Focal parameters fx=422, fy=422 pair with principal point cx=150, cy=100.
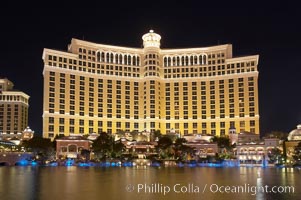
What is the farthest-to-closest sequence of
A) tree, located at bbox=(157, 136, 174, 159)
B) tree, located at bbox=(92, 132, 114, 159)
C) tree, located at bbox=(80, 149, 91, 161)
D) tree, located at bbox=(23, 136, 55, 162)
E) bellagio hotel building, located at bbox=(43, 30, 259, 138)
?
bellagio hotel building, located at bbox=(43, 30, 259, 138), tree, located at bbox=(157, 136, 174, 159), tree, located at bbox=(80, 149, 91, 161), tree, located at bbox=(23, 136, 55, 162), tree, located at bbox=(92, 132, 114, 159)

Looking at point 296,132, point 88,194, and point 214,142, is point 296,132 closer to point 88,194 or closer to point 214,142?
point 214,142

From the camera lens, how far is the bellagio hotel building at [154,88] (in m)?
163

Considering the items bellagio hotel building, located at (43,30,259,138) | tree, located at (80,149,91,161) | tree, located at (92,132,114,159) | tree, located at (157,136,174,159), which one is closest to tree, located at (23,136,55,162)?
tree, located at (80,149,91,161)

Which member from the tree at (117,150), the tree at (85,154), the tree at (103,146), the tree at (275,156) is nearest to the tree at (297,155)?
the tree at (275,156)

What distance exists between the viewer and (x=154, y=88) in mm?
168625

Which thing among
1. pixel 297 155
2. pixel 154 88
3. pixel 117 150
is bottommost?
pixel 297 155

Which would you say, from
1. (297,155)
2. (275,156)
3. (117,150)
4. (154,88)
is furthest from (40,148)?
(297,155)

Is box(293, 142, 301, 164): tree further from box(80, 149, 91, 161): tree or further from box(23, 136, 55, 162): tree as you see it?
box(23, 136, 55, 162): tree

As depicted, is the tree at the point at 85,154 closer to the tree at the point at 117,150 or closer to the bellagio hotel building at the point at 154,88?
the tree at the point at 117,150

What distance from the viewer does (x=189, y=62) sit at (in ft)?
577

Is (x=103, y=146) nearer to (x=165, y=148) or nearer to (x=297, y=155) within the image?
(x=165, y=148)

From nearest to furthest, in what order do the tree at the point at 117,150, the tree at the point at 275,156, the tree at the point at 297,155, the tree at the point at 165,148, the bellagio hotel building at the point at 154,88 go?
1. the tree at the point at 297,155
2. the tree at the point at 275,156
3. the tree at the point at 117,150
4. the tree at the point at 165,148
5. the bellagio hotel building at the point at 154,88

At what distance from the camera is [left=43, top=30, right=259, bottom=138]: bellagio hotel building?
536 feet

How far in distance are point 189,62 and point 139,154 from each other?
5196 centimetres
